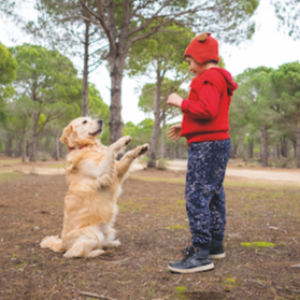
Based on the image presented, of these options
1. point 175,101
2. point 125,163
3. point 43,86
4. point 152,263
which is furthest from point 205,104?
point 43,86

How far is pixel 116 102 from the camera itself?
8812mm

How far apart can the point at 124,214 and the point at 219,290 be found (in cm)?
298

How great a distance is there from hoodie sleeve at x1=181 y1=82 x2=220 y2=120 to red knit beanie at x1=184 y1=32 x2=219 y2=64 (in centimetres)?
28

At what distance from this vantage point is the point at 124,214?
462cm

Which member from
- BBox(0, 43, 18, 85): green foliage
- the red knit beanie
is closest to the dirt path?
the red knit beanie

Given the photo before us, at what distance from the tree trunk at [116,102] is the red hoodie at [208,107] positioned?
6.53 metres

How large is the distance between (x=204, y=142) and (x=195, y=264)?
1.01 meters

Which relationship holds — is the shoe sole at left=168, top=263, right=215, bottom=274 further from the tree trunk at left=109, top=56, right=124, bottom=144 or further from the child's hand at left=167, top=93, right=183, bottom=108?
the tree trunk at left=109, top=56, right=124, bottom=144

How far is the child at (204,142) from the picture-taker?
2.13 meters

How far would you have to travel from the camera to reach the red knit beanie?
2.27m

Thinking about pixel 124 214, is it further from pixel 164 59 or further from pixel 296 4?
pixel 164 59

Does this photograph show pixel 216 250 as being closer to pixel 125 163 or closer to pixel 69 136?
pixel 125 163

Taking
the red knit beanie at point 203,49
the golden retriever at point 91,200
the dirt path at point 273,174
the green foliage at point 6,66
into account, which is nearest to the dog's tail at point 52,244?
the golden retriever at point 91,200

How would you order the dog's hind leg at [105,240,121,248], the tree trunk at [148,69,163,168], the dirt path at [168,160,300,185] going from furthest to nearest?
the tree trunk at [148,69,163,168]
the dirt path at [168,160,300,185]
the dog's hind leg at [105,240,121,248]
